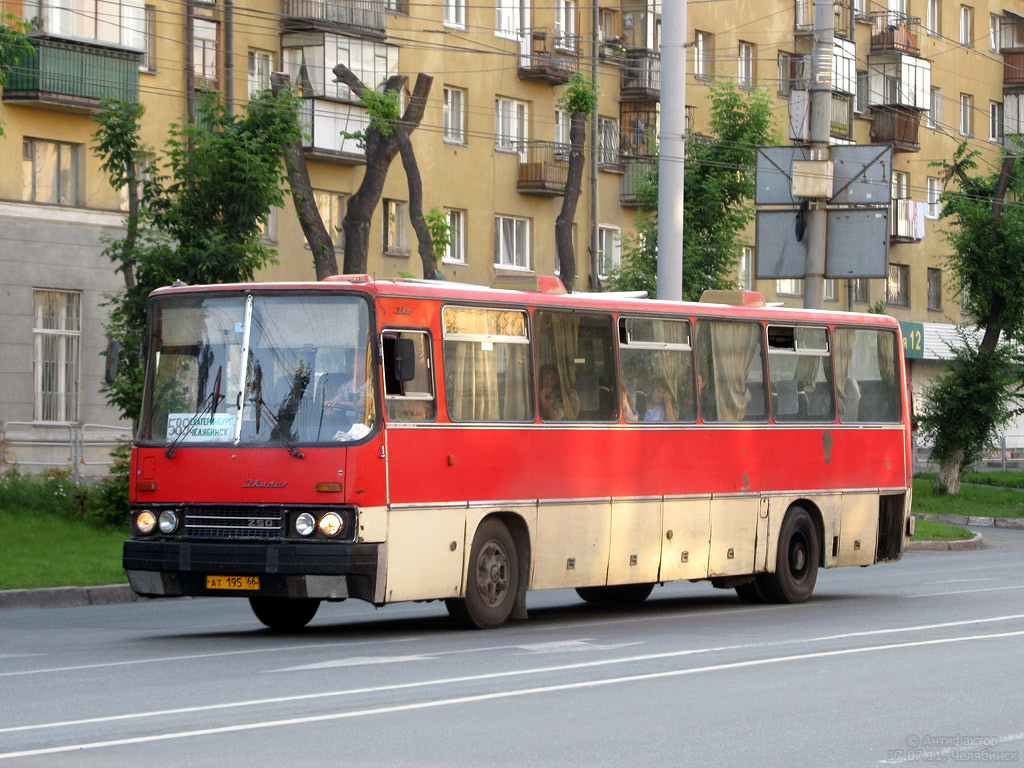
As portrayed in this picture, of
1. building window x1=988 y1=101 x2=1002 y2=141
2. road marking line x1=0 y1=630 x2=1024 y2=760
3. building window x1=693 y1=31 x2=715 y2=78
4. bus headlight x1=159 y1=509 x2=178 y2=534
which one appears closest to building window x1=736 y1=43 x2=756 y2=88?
building window x1=693 y1=31 x2=715 y2=78

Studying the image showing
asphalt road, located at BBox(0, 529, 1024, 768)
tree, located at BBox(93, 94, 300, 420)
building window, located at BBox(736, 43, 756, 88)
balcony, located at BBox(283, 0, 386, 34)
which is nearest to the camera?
asphalt road, located at BBox(0, 529, 1024, 768)

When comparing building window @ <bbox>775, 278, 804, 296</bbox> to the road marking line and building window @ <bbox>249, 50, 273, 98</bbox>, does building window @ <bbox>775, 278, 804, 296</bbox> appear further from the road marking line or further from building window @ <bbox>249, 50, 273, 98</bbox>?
the road marking line

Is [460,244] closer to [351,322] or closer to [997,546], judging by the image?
[997,546]

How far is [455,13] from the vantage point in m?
45.7

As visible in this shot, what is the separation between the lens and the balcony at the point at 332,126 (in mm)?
40750

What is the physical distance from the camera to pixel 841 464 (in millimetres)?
19391

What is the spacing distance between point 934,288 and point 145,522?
181 ft

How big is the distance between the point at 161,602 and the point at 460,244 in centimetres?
2724

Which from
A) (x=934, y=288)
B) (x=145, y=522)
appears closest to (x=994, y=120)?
(x=934, y=288)

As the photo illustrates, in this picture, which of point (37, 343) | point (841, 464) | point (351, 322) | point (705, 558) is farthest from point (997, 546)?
point (351, 322)

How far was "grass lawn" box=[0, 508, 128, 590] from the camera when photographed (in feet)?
64.1

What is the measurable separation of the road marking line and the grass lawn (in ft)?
30.3

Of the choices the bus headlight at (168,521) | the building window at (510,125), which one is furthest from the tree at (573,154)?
the bus headlight at (168,521)

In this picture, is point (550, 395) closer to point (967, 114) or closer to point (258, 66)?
point (258, 66)
